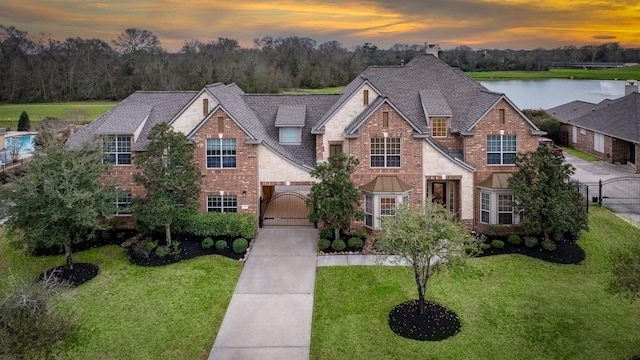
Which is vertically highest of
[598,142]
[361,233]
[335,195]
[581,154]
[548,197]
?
[598,142]

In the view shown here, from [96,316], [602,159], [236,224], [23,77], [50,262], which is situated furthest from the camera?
[23,77]

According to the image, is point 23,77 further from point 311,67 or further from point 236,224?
point 236,224

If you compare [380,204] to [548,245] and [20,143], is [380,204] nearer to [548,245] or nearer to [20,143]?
[548,245]

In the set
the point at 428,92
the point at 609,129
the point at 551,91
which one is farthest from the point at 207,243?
the point at 551,91

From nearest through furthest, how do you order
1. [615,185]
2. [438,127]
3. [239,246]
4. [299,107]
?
[239,246] < [438,127] < [299,107] < [615,185]

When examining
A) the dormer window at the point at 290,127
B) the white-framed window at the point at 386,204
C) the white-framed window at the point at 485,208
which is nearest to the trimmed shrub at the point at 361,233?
the white-framed window at the point at 386,204

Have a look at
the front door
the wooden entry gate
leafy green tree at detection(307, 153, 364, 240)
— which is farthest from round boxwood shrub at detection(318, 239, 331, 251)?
the front door

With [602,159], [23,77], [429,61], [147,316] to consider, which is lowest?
[147,316]

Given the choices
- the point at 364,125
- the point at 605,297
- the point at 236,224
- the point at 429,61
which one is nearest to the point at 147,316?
the point at 236,224
